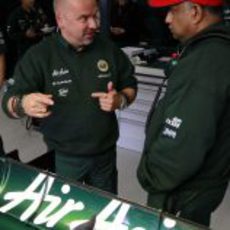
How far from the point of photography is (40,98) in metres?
1.29

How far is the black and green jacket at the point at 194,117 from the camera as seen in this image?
1073mm

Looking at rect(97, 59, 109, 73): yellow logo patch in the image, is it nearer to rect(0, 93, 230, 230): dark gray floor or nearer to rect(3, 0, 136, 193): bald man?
rect(3, 0, 136, 193): bald man

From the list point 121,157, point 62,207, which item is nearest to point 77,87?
point 62,207

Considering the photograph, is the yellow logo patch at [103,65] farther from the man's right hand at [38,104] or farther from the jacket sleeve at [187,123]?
the jacket sleeve at [187,123]

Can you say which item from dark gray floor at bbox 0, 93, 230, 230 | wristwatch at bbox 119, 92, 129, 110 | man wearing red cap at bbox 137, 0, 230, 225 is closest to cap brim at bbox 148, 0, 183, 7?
man wearing red cap at bbox 137, 0, 230, 225

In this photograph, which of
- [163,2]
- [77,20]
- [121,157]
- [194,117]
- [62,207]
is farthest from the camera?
[121,157]

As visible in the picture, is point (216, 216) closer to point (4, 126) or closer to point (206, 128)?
point (206, 128)

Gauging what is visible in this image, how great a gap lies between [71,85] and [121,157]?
6.59 ft

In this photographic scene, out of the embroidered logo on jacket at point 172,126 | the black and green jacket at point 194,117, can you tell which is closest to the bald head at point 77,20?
the black and green jacket at point 194,117

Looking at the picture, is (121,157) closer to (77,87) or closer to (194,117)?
(77,87)

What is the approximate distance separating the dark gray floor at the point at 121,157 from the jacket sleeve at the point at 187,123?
1.53 metres

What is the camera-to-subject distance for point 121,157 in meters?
3.48

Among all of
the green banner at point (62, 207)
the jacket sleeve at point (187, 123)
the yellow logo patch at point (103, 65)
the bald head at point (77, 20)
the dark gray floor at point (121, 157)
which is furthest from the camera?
the dark gray floor at point (121, 157)

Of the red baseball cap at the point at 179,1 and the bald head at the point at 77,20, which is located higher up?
the red baseball cap at the point at 179,1
